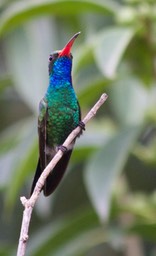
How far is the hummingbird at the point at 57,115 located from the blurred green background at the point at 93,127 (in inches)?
22.9

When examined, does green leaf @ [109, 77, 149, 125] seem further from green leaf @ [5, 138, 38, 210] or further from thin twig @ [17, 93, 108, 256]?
thin twig @ [17, 93, 108, 256]

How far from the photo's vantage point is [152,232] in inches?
129

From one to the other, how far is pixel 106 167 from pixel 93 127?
1.93ft

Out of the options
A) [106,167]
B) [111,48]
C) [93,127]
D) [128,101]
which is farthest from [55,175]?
[128,101]

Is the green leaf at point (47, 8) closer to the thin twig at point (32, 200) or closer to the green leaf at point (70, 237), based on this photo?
the green leaf at point (70, 237)

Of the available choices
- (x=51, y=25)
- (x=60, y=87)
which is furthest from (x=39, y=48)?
(x=60, y=87)

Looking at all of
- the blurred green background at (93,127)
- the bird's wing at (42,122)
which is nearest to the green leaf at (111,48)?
the blurred green background at (93,127)

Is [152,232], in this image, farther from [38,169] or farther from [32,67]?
[38,169]

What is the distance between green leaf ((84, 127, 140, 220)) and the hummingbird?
87 centimetres

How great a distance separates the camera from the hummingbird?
192cm

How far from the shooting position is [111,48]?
2836 mm

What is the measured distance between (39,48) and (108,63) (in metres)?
1.64

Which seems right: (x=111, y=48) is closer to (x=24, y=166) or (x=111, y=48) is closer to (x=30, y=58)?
(x=24, y=166)

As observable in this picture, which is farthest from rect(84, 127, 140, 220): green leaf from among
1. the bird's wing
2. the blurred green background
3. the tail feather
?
the tail feather
